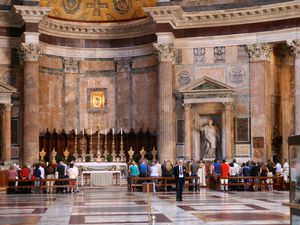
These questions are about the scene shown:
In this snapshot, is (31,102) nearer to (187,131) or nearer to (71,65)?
(71,65)

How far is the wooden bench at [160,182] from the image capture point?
30.7m

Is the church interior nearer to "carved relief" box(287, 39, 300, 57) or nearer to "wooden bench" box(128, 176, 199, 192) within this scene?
"carved relief" box(287, 39, 300, 57)

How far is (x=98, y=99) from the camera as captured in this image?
4262cm

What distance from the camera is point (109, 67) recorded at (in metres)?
42.7

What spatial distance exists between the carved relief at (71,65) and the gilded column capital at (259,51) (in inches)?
420

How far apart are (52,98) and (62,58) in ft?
8.32

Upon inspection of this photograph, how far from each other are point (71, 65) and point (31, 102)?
5.30m

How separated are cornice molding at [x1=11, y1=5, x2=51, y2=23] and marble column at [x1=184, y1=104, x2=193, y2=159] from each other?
941 cm

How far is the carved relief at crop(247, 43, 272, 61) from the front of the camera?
38.4m

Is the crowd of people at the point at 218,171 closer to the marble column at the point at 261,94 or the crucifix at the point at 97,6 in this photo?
the marble column at the point at 261,94

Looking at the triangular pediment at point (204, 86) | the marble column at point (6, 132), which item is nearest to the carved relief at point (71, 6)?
the marble column at point (6, 132)

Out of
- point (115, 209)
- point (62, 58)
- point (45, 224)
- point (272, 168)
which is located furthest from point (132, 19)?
point (45, 224)

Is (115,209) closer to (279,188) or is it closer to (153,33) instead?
(279,188)

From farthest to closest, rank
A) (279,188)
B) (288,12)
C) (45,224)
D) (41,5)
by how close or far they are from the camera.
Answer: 1. (41,5)
2. (288,12)
3. (279,188)
4. (45,224)
